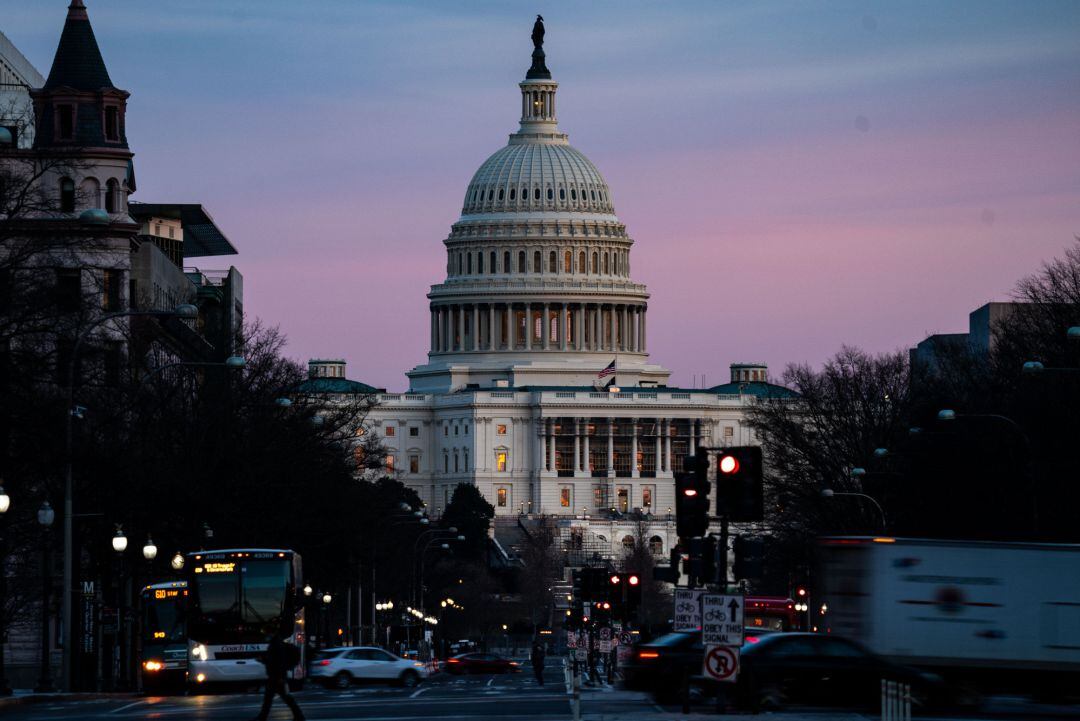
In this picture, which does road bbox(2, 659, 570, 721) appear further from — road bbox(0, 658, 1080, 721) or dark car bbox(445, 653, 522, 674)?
dark car bbox(445, 653, 522, 674)

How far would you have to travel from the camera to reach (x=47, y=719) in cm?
4962

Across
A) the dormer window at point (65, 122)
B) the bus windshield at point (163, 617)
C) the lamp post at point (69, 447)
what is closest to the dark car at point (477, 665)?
the dormer window at point (65, 122)

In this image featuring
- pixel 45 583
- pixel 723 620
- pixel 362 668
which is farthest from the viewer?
pixel 362 668

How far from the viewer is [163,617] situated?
76062mm

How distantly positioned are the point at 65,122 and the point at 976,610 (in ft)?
182

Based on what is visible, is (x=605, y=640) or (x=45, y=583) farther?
(x=605, y=640)

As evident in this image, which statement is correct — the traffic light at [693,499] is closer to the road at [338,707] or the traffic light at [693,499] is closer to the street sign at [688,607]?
the street sign at [688,607]

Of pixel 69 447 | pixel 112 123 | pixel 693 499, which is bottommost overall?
pixel 693 499

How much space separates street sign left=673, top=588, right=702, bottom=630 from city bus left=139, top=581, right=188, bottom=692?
26.3 meters

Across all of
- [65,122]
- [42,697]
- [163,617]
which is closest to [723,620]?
[42,697]

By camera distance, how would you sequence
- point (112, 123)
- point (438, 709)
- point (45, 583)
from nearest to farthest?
point (438, 709), point (45, 583), point (112, 123)

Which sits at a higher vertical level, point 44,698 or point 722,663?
point 722,663

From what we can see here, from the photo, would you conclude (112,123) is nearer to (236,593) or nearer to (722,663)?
(236,593)

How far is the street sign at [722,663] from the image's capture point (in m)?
39.0
